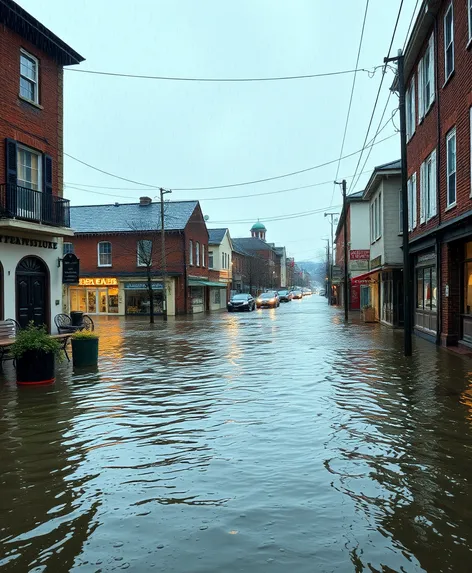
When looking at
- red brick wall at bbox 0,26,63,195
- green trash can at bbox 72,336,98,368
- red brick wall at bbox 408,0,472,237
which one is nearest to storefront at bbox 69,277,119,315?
red brick wall at bbox 0,26,63,195

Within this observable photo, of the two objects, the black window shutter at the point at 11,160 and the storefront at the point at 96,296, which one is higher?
the black window shutter at the point at 11,160

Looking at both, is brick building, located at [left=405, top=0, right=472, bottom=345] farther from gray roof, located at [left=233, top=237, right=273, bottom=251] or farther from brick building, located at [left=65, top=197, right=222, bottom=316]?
gray roof, located at [left=233, top=237, right=273, bottom=251]

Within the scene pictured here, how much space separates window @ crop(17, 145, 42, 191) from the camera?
52.8 feet

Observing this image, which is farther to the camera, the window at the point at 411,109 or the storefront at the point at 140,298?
the storefront at the point at 140,298

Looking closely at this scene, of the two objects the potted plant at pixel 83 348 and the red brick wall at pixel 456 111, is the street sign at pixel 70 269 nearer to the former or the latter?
the potted plant at pixel 83 348

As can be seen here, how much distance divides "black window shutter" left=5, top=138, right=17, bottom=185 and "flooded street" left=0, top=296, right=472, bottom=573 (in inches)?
312

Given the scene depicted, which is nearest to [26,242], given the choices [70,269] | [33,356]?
[70,269]

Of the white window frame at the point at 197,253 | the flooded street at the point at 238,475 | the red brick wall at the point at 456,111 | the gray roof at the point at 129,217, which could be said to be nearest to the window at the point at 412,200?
the red brick wall at the point at 456,111

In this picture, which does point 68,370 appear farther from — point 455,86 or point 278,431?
point 455,86

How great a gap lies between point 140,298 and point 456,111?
28.3 m

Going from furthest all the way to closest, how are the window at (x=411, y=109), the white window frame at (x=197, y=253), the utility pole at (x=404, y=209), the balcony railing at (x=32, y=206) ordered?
the white window frame at (x=197, y=253), the window at (x=411, y=109), the balcony railing at (x=32, y=206), the utility pole at (x=404, y=209)

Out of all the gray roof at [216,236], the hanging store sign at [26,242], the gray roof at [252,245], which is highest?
the gray roof at [252,245]

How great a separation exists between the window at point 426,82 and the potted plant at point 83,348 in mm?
12176

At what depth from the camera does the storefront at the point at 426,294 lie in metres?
16.3
